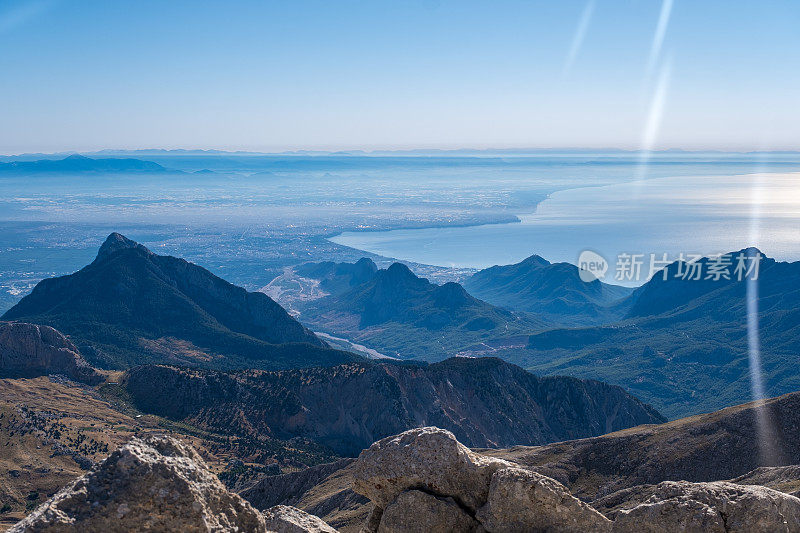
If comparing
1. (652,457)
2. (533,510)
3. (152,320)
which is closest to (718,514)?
(533,510)

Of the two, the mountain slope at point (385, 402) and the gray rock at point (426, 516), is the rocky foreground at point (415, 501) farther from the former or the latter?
the mountain slope at point (385, 402)

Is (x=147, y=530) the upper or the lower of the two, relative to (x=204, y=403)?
upper

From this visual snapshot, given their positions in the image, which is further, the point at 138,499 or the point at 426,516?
the point at 426,516

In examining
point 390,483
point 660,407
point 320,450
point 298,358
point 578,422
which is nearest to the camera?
point 390,483

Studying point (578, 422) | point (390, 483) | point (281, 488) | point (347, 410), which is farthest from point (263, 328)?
point (390, 483)

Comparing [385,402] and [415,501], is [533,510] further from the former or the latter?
[385,402]

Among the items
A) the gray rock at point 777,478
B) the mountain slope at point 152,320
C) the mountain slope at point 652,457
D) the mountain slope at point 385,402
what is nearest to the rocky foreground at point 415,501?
the gray rock at point 777,478

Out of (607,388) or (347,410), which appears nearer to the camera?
(347,410)

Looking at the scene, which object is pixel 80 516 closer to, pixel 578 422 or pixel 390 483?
pixel 390 483
